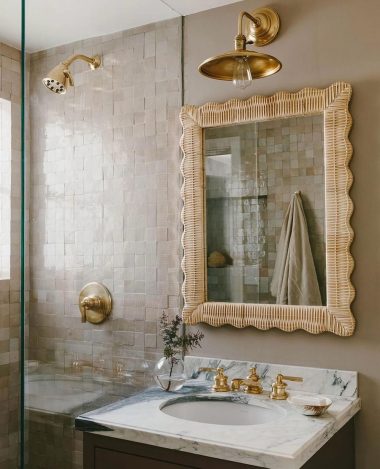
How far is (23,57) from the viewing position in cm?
164

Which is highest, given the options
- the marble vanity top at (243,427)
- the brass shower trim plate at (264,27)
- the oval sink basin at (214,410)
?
the brass shower trim plate at (264,27)

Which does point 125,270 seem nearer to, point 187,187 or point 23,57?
point 187,187

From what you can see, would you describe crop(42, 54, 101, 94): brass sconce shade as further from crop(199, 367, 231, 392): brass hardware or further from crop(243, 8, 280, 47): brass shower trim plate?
crop(199, 367, 231, 392): brass hardware

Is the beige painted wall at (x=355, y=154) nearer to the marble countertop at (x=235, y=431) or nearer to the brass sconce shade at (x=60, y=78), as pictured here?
the marble countertop at (x=235, y=431)

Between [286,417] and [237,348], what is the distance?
47cm

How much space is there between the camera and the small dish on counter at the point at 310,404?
5.67 feet

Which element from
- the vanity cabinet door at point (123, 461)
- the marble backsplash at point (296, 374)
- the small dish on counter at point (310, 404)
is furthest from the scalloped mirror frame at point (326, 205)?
the vanity cabinet door at point (123, 461)

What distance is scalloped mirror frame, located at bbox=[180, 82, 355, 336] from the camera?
1979mm

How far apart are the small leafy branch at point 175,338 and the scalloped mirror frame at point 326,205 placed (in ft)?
0.21

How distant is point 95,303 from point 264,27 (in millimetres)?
1230

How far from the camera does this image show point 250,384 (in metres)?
2.04

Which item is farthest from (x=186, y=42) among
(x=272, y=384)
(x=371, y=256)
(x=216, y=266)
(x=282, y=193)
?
(x=272, y=384)

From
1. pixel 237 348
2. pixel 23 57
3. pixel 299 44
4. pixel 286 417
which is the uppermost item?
pixel 299 44

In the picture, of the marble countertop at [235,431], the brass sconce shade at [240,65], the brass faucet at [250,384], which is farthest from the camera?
the brass faucet at [250,384]
